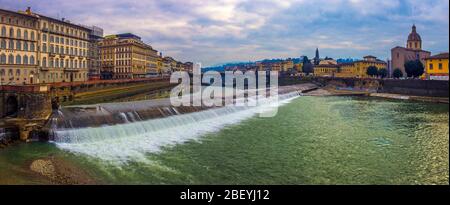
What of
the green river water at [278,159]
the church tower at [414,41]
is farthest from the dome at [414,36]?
the green river water at [278,159]

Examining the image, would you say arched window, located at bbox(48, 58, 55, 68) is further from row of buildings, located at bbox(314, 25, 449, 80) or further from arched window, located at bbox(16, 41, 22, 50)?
row of buildings, located at bbox(314, 25, 449, 80)

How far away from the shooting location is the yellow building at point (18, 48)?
137 ft

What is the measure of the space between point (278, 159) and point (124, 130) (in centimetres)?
1242

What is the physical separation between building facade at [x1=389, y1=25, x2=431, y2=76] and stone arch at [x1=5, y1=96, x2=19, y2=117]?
107528 millimetres

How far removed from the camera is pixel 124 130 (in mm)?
26000

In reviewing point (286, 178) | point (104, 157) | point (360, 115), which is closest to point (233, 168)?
point (286, 178)

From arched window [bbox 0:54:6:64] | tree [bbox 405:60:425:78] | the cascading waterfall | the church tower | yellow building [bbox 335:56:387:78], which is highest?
the church tower

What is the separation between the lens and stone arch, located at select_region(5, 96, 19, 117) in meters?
30.3

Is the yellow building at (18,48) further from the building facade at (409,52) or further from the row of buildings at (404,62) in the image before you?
the building facade at (409,52)

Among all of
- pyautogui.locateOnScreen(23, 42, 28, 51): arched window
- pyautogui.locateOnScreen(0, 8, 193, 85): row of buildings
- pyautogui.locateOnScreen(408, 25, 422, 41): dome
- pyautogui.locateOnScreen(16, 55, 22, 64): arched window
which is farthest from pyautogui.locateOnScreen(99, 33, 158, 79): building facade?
pyautogui.locateOnScreen(408, 25, 422, 41): dome

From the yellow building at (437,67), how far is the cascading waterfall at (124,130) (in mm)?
55215

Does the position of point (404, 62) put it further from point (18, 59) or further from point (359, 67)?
point (18, 59)

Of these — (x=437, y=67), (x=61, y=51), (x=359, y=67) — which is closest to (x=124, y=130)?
(x=61, y=51)
